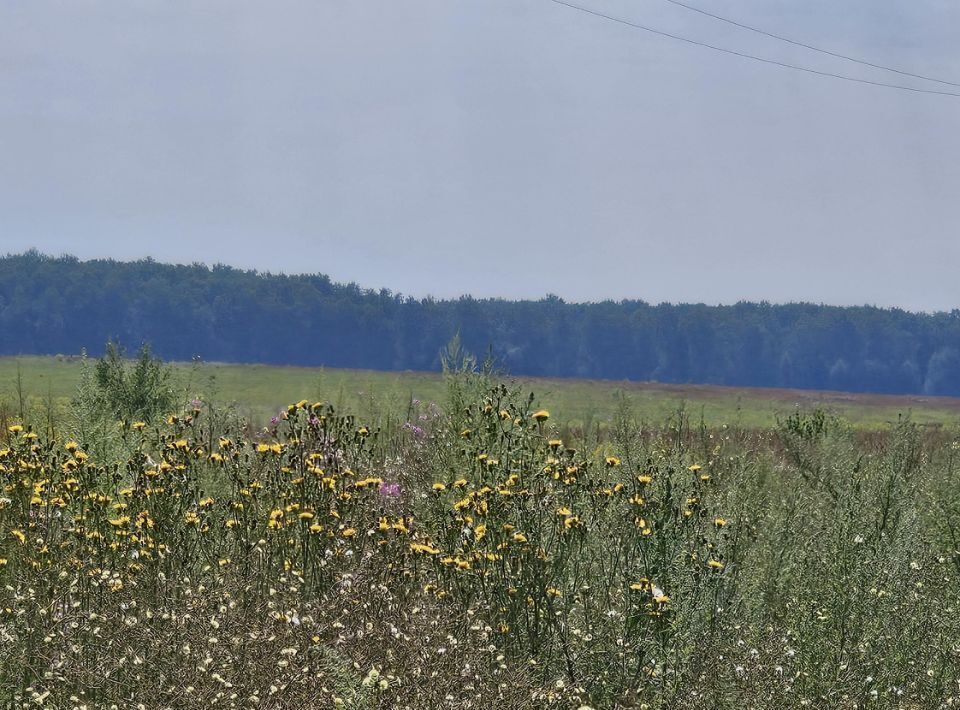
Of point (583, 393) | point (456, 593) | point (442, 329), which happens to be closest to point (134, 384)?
point (456, 593)

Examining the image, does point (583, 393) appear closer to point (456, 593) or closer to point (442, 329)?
point (456, 593)

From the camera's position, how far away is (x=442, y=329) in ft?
564

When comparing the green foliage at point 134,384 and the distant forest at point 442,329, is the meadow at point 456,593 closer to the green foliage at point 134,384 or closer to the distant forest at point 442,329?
the green foliage at point 134,384

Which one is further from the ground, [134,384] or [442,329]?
[442,329]

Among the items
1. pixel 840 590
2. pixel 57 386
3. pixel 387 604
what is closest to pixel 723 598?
pixel 840 590

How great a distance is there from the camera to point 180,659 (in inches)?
207

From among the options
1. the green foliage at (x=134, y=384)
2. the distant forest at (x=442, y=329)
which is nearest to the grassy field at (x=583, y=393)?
the green foliage at (x=134, y=384)

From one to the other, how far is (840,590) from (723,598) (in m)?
0.71

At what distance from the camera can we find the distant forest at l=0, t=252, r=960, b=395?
15975 cm

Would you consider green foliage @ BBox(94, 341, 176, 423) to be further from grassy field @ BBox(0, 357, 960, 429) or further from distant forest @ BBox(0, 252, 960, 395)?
distant forest @ BBox(0, 252, 960, 395)

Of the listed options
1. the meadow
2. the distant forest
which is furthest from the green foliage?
the distant forest

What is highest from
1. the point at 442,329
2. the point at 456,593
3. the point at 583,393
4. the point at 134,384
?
the point at 442,329

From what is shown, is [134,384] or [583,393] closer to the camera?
[134,384]

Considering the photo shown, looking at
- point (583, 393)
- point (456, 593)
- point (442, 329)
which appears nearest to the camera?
point (456, 593)
